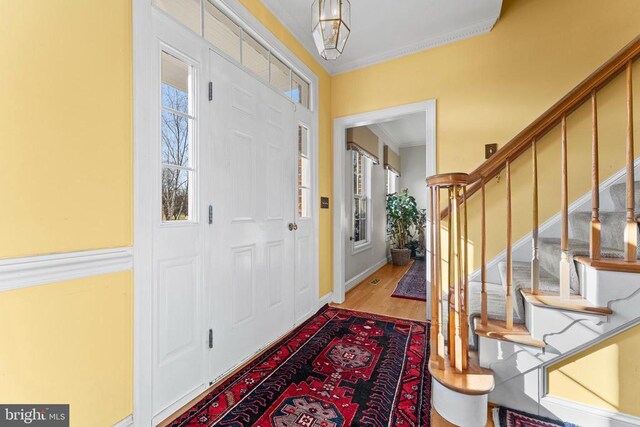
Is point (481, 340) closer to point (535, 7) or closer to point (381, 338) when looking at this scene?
point (381, 338)

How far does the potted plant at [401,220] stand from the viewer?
542 centimetres

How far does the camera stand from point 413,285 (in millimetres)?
3963

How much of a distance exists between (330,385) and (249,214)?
1.27 m

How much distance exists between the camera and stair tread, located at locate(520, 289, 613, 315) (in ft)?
4.15

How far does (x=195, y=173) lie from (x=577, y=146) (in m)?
2.95

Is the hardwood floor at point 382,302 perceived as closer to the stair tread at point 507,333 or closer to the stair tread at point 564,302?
the stair tread at point 507,333

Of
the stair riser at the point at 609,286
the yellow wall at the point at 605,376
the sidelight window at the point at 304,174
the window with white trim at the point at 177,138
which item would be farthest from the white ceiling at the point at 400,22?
the yellow wall at the point at 605,376

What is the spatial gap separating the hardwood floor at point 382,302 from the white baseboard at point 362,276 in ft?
0.16

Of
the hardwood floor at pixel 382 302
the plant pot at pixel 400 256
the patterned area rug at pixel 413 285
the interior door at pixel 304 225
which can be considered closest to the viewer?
the interior door at pixel 304 225

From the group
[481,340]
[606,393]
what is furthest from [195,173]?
[606,393]

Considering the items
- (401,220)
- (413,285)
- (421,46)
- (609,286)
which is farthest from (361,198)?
(609,286)

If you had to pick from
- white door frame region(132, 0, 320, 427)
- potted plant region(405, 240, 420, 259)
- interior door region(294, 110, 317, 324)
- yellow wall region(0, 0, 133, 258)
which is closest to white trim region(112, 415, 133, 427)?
white door frame region(132, 0, 320, 427)

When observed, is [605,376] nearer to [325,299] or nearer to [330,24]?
[330,24]

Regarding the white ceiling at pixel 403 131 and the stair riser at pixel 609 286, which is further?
the white ceiling at pixel 403 131
